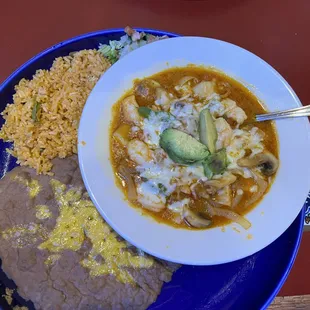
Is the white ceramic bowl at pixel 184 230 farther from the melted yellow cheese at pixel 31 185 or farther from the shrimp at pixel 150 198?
the melted yellow cheese at pixel 31 185

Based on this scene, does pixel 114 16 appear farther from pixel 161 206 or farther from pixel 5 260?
pixel 5 260

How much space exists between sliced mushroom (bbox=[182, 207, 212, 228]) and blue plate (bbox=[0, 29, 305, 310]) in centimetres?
47

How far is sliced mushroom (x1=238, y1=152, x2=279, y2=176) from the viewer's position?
189 centimetres

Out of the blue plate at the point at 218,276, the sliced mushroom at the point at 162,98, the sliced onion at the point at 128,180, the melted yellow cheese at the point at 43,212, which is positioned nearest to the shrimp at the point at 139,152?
the sliced onion at the point at 128,180

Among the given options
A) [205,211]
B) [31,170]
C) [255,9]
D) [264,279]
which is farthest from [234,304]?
[255,9]

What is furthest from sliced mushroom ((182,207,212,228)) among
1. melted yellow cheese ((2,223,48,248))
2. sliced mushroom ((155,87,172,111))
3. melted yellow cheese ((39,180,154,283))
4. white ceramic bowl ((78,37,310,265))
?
melted yellow cheese ((2,223,48,248))

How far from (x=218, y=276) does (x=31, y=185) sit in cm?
113

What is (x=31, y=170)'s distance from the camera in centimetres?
215

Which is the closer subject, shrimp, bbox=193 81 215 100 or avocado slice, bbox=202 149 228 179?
avocado slice, bbox=202 149 228 179

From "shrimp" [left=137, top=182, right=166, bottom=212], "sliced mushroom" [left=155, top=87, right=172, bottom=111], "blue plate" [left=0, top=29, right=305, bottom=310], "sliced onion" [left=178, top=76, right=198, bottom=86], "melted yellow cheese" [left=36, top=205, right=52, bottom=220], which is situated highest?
"sliced onion" [left=178, top=76, right=198, bottom=86]

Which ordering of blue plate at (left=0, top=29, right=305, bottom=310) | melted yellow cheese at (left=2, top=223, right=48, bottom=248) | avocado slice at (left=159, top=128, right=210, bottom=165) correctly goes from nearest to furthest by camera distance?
avocado slice at (left=159, top=128, right=210, bottom=165), melted yellow cheese at (left=2, top=223, right=48, bottom=248), blue plate at (left=0, top=29, right=305, bottom=310)

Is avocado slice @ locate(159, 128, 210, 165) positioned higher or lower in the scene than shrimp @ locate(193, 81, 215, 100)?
lower

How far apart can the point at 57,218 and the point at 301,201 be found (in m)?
1.21

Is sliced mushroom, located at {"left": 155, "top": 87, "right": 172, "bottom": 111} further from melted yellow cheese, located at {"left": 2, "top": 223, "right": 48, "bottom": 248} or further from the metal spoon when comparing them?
melted yellow cheese, located at {"left": 2, "top": 223, "right": 48, "bottom": 248}
